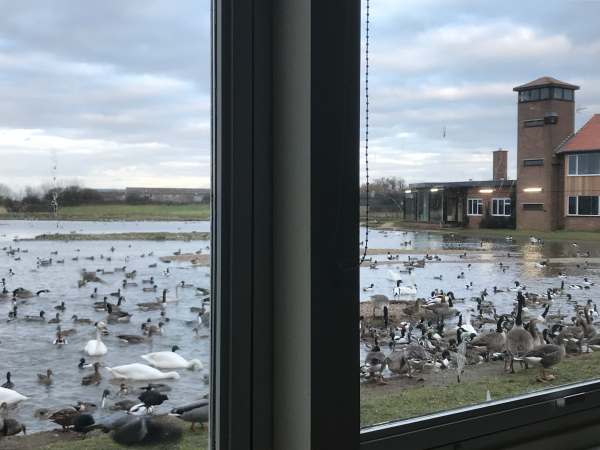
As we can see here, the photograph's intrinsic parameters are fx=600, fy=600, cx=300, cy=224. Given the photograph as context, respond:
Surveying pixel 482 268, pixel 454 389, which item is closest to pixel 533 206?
pixel 482 268

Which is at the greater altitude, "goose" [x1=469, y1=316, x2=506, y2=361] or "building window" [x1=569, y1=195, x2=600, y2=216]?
"building window" [x1=569, y1=195, x2=600, y2=216]

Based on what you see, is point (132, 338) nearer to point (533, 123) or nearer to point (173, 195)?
point (173, 195)

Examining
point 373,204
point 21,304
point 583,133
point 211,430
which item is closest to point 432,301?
point 373,204

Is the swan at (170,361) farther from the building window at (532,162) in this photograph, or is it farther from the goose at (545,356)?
the building window at (532,162)

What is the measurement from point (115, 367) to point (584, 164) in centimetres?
143

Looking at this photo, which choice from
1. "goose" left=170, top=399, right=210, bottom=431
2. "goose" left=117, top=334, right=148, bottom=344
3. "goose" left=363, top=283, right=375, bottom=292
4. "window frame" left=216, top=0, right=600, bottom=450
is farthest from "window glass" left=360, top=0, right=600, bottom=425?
"goose" left=117, top=334, right=148, bottom=344

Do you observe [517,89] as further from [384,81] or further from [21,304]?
[21,304]

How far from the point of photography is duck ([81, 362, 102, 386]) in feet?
3.18

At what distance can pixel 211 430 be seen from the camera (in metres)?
1.08

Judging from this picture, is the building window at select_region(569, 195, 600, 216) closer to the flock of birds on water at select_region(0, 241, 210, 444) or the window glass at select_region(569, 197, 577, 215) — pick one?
the window glass at select_region(569, 197, 577, 215)

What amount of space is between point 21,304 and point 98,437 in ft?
0.84

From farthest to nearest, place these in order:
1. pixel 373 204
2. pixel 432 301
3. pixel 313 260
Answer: pixel 432 301 → pixel 373 204 → pixel 313 260

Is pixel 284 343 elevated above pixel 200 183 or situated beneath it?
situated beneath

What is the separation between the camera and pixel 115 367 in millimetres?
1003
